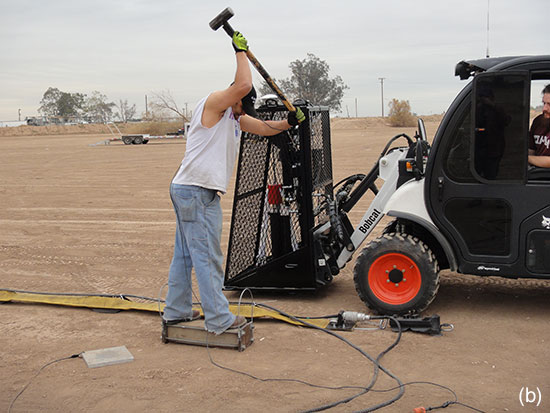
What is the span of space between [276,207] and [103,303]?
2.05 meters

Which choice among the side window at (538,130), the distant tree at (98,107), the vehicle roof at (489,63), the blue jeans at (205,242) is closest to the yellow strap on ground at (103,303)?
the blue jeans at (205,242)

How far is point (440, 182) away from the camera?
584cm

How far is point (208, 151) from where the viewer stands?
208 inches

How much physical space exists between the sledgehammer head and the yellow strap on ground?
256 cm

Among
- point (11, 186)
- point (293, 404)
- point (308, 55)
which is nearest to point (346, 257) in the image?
point (293, 404)

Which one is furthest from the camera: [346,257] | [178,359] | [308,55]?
[308,55]

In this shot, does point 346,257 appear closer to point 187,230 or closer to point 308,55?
point 187,230

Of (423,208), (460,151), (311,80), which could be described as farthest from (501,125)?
(311,80)

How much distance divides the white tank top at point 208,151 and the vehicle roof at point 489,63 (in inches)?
85.3

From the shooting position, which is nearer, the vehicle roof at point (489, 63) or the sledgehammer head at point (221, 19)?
the sledgehammer head at point (221, 19)

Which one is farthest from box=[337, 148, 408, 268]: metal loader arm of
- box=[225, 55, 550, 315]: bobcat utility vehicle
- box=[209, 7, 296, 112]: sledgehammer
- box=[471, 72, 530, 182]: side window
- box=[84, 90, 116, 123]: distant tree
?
box=[84, 90, 116, 123]: distant tree

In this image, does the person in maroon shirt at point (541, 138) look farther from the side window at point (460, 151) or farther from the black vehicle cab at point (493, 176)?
the side window at point (460, 151)

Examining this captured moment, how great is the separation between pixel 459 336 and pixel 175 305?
2468 millimetres

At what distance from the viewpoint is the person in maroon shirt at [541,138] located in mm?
5676
